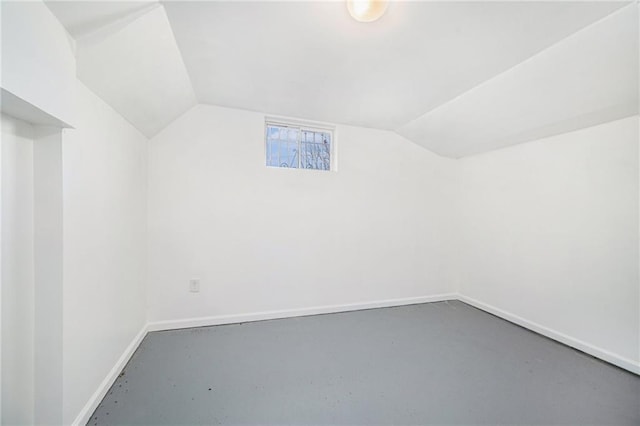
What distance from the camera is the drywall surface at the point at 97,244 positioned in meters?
1.29

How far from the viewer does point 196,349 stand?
2.16 metres

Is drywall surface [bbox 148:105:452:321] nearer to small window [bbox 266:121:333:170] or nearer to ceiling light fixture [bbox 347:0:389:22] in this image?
small window [bbox 266:121:333:170]

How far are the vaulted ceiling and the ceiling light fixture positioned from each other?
0.34 ft

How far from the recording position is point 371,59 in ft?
5.97

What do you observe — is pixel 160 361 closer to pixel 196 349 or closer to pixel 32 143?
pixel 196 349

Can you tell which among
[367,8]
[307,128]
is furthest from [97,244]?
[307,128]

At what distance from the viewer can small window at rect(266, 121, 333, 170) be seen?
2908 millimetres

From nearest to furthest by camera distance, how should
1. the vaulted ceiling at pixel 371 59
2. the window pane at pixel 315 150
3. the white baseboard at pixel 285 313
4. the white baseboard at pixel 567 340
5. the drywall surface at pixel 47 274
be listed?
the drywall surface at pixel 47 274 < the vaulted ceiling at pixel 371 59 < the white baseboard at pixel 567 340 < the white baseboard at pixel 285 313 < the window pane at pixel 315 150

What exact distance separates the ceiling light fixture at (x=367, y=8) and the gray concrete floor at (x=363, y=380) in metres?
2.15

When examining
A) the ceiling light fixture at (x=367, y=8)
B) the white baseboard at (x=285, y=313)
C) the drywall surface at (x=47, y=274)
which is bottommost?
the white baseboard at (x=285, y=313)

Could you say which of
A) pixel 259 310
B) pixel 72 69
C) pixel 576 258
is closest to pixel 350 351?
pixel 259 310

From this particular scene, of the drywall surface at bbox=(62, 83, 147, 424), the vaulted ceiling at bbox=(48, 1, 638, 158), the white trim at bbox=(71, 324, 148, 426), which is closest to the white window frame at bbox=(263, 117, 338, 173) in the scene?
the vaulted ceiling at bbox=(48, 1, 638, 158)

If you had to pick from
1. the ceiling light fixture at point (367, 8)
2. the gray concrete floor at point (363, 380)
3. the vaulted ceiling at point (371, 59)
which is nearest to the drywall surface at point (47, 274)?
the gray concrete floor at point (363, 380)

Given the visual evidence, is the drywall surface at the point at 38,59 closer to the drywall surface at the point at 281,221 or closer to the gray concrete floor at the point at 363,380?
the drywall surface at the point at 281,221
